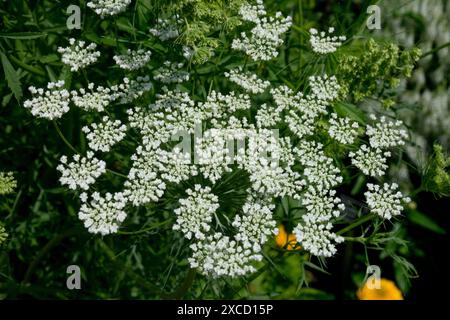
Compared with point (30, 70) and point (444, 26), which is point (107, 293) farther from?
point (444, 26)

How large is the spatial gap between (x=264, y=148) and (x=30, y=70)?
143 centimetres

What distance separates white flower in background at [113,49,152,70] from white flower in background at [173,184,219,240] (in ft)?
2.48

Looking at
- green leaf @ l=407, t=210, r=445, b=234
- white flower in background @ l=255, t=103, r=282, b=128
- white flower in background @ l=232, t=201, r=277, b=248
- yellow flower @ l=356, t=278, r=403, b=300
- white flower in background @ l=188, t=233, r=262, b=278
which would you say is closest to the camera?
white flower in background @ l=188, t=233, r=262, b=278

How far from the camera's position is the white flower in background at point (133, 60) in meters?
3.23

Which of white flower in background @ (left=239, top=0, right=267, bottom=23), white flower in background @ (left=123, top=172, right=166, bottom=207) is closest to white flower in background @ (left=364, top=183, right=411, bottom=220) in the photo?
white flower in background @ (left=123, top=172, right=166, bottom=207)

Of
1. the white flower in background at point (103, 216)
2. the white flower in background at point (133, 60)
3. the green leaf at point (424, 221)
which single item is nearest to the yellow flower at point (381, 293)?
the green leaf at point (424, 221)

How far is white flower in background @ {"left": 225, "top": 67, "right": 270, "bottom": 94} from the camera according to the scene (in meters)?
3.32

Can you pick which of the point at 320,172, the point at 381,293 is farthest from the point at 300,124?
the point at 381,293

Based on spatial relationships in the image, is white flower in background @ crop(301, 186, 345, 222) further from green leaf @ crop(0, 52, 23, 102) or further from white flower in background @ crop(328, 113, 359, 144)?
green leaf @ crop(0, 52, 23, 102)

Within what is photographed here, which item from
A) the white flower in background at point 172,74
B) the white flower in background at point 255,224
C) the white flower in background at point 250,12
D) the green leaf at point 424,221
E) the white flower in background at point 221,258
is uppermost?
the white flower in background at point 250,12

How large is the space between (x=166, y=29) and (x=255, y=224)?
1177 millimetres

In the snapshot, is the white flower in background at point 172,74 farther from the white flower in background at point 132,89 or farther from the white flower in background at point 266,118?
the white flower in background at point 266,118

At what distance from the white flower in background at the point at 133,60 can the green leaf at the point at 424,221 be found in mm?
3431

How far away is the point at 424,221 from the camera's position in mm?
5637
